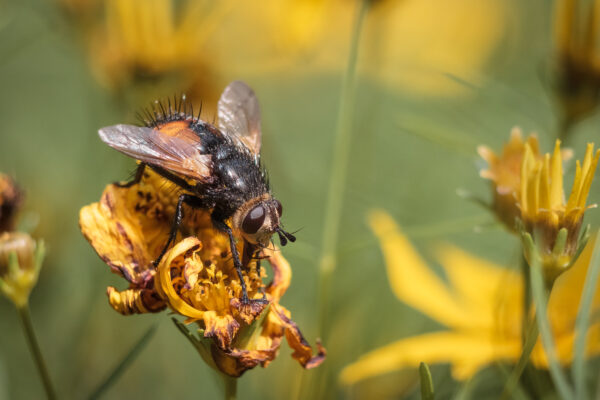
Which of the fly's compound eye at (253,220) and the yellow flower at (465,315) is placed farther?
the yellow flower at (465,315)

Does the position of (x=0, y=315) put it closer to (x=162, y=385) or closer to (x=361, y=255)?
(x=162, y=385)

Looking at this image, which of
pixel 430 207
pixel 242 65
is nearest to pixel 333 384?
pixel 430 207

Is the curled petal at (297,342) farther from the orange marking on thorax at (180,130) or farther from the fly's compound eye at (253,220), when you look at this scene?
the orange marking on thorax at (180,130)

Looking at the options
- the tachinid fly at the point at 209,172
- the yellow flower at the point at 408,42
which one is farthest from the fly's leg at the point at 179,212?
the yellow flower at the point at 408,42

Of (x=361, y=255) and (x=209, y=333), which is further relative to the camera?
(x=361, y=255)

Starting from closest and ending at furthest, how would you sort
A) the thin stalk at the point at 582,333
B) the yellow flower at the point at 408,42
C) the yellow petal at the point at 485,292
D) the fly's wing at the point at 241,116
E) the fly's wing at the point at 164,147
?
1. the thin stalk at the point at 582,333
2. the fly's wing at the point at 164,147
3. the fly's wing at the point at 241,116
4. the yellow petal at the point at 485,292
5. the yellow flower at the point at 408,42

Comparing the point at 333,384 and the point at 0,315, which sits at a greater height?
the point at 333,384

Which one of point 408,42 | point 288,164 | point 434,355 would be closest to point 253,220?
point 434,355
